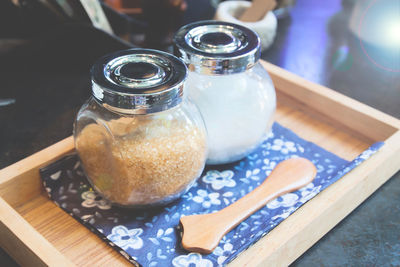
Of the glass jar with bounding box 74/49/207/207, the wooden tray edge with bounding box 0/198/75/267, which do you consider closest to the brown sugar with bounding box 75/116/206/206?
the glass jar with bounding box 74/49/207/207

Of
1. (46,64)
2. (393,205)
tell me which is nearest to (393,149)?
(393,205)

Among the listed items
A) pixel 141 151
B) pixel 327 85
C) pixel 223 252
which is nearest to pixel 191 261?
pixel 223 252

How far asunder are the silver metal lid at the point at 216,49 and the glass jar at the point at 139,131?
33mm

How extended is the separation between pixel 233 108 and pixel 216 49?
0.29 ft

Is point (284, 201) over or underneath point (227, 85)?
underneath

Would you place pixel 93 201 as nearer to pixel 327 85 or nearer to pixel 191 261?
pixel 191 261

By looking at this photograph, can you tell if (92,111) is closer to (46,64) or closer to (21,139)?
(21,139)

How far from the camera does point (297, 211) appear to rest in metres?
0.57

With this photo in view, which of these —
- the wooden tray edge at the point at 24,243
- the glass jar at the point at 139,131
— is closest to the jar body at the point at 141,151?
the glass jar at the point at 139,131

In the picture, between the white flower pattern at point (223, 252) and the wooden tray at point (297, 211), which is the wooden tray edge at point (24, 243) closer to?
the wooden tray at point (297, 211)

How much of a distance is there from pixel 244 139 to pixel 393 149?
23 cm

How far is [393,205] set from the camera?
67cm

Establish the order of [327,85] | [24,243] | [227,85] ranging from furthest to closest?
[327,85]
[227,85]
[24,243]

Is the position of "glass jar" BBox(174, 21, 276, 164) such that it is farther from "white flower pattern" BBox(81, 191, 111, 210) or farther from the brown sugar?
"white flower pattern" BBox(81, 191, 111, 210)
